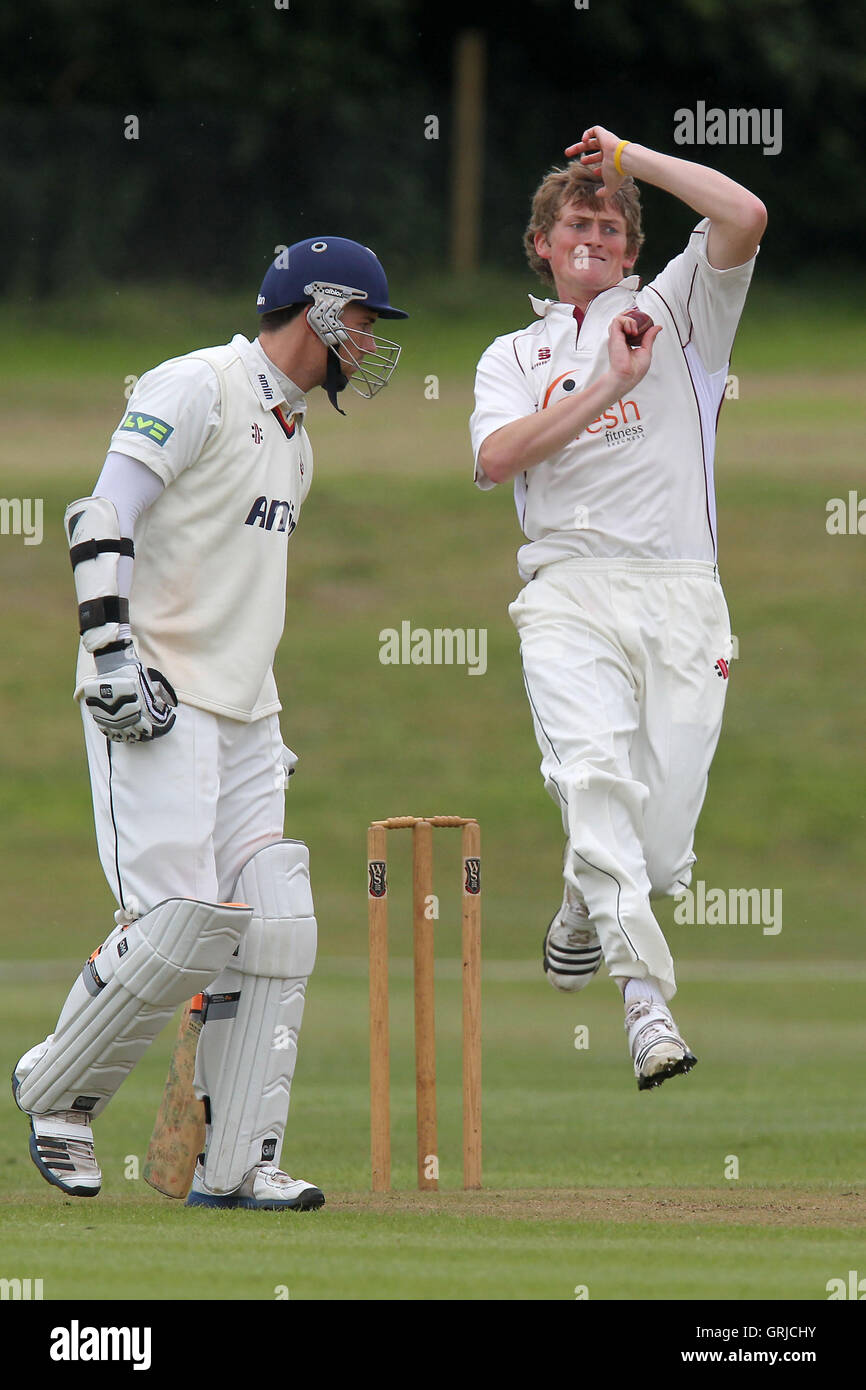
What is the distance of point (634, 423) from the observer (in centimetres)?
526

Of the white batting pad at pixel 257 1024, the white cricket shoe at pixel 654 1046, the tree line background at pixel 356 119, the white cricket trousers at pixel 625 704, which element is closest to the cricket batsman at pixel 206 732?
the white batting pad at pixel 257 1024

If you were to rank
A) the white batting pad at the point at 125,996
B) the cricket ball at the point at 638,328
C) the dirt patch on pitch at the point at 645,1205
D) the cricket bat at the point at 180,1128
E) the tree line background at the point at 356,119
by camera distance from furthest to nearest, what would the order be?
1. the tree line background at the point at 356,119
2. the cricket bat at the point at 180,1128
3. the cricket ball at the point at 638,328
4. the white batting pad at the point at 125,996
5. the dirt patch on pitch at the point at 645,1205

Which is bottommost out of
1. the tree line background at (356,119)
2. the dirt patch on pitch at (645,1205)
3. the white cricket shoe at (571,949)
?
the dirt patch on pitch at (645,1205)

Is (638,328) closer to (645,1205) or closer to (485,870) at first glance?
(645,1205)

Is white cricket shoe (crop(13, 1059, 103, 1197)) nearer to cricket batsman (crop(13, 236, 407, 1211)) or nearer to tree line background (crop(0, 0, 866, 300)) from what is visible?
cricket batsman (crop(13, 236, 407, 1211))

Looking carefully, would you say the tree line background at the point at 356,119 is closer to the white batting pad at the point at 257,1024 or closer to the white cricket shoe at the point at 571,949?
the white cricket shoe at the point at 571,949

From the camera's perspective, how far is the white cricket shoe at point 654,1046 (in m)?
4.56

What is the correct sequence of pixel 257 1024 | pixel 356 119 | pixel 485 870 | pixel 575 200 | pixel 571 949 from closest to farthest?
pixel 257 1024 → pixel 575 200 → pixel 571 949 → pixel 485 870 → pixel 356 119

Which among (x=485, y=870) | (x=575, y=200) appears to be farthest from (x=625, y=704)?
(x=485, y=870)

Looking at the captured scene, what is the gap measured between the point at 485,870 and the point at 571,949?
27.6 ft

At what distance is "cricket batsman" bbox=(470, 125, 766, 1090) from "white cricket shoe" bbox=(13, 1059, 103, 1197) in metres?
1.20

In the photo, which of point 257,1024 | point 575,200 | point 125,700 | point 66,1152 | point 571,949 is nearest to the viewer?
point 125,700

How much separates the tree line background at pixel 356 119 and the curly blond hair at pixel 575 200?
1419 cm

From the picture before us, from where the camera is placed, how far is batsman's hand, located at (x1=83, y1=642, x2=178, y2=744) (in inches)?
187
